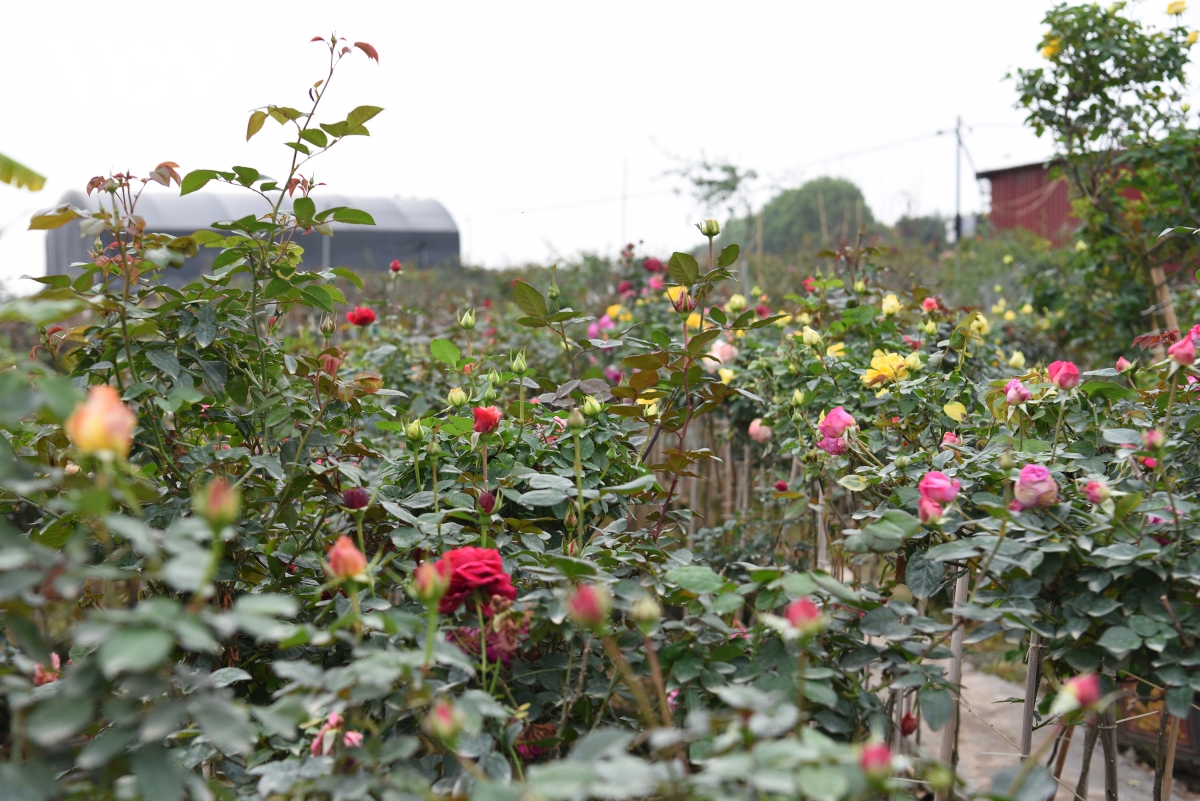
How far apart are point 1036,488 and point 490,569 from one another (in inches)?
22.2

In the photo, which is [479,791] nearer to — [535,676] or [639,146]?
[535,676]

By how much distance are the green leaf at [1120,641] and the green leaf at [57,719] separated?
0.83 m

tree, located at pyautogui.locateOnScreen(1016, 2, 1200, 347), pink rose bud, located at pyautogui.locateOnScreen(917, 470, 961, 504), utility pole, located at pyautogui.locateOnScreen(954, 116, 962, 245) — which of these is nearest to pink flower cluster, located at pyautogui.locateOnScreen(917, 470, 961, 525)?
pink rose bud, located at pyautogui.locateOnScreen(917, 470, 961, 504)

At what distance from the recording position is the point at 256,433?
110 cm

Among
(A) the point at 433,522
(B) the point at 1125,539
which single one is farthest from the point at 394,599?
(B) the point at 1125,539

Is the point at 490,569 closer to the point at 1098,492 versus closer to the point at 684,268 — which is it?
the point at 684,268

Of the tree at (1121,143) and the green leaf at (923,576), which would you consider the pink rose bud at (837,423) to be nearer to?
the green leaf at (923,576)

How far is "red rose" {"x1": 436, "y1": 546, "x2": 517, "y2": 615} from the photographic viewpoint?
0.73 metres

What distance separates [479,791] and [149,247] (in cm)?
87

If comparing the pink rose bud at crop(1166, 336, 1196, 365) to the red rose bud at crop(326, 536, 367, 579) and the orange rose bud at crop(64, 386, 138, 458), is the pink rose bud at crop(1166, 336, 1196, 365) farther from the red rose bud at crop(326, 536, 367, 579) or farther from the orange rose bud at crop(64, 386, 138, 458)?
the orange rose bud at crop(64, 386, 138, 458)

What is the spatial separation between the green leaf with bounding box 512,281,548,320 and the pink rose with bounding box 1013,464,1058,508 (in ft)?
1.99

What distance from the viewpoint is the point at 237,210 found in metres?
10.7

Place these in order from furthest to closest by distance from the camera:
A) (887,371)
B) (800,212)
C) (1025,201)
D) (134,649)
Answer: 1. (800,212)
2. (1025,201)
3. (887,371)
4. (134,649)

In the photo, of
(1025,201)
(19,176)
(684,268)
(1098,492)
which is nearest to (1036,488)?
(1098,492)
